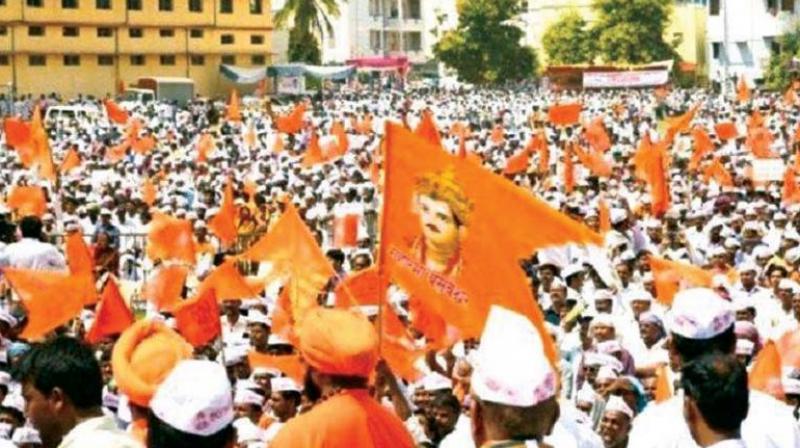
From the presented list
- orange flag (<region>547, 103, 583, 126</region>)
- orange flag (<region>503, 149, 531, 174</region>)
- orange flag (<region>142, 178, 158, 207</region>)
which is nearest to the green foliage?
orange flag (<region>547, 103, 583, 126</region>)

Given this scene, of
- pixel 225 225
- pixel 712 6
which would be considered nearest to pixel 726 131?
pixel 225 225

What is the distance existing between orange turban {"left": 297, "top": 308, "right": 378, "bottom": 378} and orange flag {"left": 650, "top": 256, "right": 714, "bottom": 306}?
5.31 metres

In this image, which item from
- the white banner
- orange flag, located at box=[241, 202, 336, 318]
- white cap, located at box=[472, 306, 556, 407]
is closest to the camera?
white cap, located at box=[472, 306, 556, 407]

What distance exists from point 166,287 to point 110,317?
1769mm

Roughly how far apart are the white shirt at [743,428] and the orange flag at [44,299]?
16.6ft

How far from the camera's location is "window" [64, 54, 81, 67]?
5666 cm

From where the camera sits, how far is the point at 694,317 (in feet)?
17.4

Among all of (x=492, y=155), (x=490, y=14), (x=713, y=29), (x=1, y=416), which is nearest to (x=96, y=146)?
A: (x=492, y=155)

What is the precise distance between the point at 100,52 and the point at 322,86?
287 inches

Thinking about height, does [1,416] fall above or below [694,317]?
below

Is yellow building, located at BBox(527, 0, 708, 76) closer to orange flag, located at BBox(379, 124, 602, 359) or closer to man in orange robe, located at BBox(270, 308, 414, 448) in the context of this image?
orange flag, located at BBox(379, 124, 602, 359)

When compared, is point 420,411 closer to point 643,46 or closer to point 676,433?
Result: point 676,433

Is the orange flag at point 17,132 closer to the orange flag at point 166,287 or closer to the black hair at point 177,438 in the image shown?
the orange flag at point 166,287

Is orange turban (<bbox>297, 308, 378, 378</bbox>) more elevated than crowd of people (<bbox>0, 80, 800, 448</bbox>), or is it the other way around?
orange turban (<bbox>297, 308, 378, 378</bbox>)
